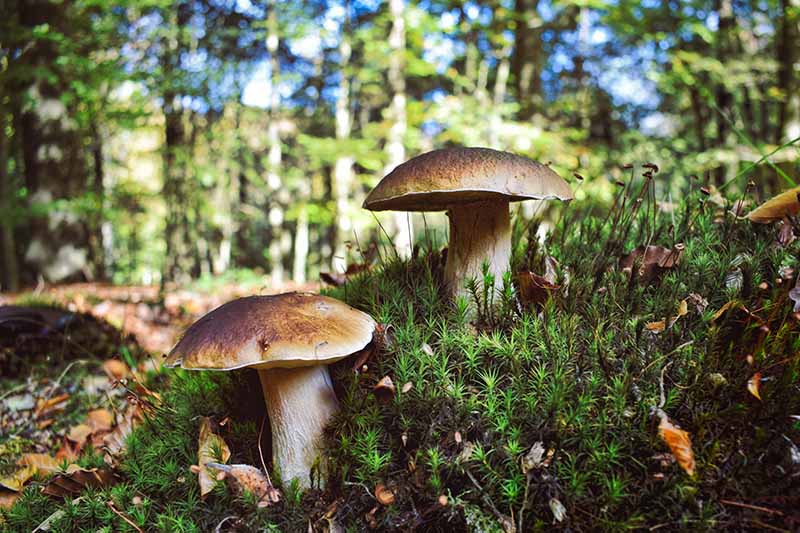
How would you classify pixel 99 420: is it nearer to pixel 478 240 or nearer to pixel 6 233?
pixel 478 240

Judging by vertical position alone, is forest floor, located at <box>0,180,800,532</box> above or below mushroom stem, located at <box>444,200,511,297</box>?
below

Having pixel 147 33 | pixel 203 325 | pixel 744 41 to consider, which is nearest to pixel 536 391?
pixel 203 325

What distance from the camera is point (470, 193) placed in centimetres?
190

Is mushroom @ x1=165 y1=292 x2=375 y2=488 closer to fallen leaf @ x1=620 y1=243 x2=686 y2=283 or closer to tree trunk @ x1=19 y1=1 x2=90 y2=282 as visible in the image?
fallen leaf @ x1=620 y1=243 x2=686 y2=283

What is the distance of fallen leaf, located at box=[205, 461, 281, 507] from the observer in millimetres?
1730

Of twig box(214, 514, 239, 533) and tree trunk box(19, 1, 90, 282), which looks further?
tree trunk box(19, 1, 90, 282)

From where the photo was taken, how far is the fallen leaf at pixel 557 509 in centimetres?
147

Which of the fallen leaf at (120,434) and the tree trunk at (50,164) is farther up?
the tree trunk at (50,164)

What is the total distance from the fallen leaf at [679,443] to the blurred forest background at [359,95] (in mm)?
1740

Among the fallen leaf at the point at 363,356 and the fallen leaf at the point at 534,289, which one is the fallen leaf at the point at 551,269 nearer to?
the fallen leaf at the point at 534,289

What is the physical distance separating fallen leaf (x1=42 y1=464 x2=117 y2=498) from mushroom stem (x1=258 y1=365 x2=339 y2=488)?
800 millimetres

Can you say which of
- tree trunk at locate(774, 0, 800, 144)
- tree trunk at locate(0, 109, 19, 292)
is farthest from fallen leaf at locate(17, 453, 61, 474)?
tree trunk at locate(774, 0, 800, 144)

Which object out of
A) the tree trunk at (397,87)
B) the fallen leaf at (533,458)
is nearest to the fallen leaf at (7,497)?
the fallen leaf at (533,458)

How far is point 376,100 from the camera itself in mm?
19891
